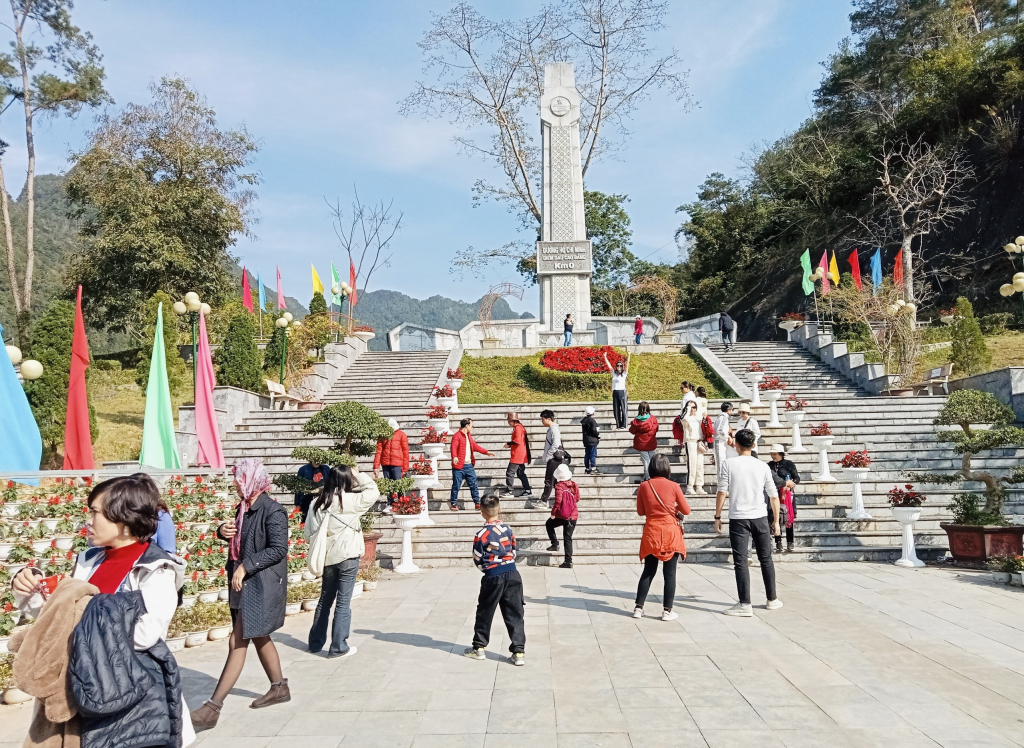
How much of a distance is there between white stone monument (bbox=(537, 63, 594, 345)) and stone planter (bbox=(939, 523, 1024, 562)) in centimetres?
1753

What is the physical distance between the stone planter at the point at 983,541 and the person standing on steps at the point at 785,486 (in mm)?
1871

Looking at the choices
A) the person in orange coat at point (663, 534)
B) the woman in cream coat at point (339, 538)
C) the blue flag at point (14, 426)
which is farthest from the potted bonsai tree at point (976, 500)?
the blue flag at point (14, 426)

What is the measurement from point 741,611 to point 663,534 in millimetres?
1094

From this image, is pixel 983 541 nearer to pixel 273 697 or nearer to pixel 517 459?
pixel 517 459

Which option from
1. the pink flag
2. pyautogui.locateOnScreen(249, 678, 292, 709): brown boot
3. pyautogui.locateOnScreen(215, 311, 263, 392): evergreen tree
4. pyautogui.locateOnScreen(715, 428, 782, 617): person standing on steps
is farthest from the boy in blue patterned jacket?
pyautogui.locateOnScreen(215, 311, 263, 392): evergreen tree

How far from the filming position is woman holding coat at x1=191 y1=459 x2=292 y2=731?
4328 millimetres

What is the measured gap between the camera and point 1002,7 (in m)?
34.5

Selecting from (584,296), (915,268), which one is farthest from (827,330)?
(915,268)

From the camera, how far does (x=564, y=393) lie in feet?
64.4

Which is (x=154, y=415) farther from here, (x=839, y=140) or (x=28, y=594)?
(x=839, y=140)

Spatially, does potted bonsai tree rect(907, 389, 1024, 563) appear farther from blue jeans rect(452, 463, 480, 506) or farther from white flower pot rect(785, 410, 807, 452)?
blue jeans rect(452, 463, 480, 506)

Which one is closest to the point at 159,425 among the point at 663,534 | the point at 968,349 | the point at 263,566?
the point at 263,566

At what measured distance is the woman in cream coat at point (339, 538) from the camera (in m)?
5.62

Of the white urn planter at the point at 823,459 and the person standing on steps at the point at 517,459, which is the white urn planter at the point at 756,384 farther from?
the person standing on steps at the point at 517,459
